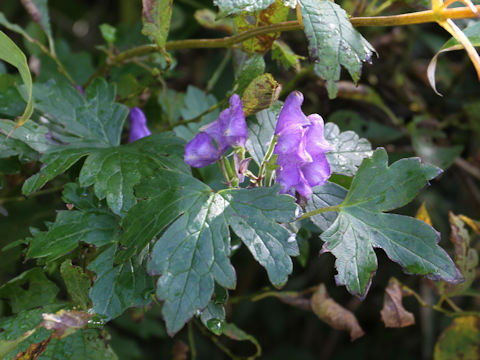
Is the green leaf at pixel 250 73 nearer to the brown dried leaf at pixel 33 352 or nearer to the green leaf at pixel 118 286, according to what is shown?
the green leaf at pixel 118 286

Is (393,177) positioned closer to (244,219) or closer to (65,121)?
(244,219)

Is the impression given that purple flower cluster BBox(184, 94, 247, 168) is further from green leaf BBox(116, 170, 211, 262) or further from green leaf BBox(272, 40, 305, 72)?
green leaf BBox(272, 40, 305, 72)

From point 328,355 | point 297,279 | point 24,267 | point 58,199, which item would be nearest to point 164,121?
point 58,199

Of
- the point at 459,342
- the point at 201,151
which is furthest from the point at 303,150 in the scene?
the point at 459,342

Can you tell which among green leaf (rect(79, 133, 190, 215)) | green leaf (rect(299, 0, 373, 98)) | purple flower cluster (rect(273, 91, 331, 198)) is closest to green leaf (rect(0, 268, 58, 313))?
green leaf (rect(79, 133, 190, 215))

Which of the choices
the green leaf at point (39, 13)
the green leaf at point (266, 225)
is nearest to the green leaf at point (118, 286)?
the green leaf at point (266, 225)
